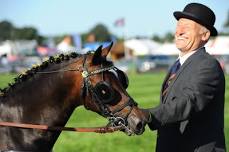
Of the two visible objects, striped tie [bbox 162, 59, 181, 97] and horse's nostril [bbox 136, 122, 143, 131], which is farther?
striped tie [bbox 162, 59, 181, 97]

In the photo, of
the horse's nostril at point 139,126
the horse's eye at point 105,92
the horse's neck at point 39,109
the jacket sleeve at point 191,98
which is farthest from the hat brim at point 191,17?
the horse's neck at point 39,109

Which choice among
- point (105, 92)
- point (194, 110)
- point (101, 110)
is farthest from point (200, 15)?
point (101, 110)

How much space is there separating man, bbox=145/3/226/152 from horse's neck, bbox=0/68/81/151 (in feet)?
2.97

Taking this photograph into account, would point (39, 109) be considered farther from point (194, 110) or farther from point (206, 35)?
point (206, 35)

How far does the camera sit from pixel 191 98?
4230mm

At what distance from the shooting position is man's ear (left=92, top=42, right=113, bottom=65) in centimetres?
464

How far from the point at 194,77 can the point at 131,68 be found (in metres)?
60.6

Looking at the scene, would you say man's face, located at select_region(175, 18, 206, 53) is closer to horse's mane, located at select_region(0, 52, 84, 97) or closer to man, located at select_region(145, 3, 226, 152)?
man, located at select_region(145, 3, 226, 152)

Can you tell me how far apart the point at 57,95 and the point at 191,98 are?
4.26 feet

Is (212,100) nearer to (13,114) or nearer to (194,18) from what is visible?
(194,18)

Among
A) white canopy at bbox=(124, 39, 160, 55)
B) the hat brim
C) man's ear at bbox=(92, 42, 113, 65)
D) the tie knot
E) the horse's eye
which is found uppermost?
the hat brim

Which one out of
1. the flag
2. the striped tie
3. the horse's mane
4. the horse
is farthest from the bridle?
the flag

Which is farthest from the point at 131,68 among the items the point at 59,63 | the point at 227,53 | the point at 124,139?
the point at 59,63

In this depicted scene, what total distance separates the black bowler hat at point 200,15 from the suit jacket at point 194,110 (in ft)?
0.79
